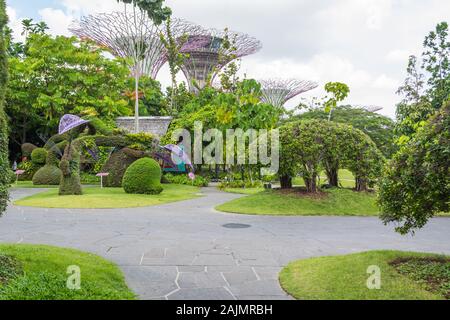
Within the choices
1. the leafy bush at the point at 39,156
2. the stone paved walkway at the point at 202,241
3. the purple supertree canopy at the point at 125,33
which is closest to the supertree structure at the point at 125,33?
the purple supertree canopy at the point at 125,33

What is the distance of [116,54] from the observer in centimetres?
3853

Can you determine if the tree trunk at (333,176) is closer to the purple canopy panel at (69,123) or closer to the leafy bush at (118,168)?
the leafy bush at (118,168)

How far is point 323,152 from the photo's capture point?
46.4 ft

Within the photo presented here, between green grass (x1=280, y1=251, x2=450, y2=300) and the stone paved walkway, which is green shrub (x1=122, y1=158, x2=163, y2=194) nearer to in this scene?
the stone paved walkway

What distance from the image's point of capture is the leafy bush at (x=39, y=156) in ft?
82.6

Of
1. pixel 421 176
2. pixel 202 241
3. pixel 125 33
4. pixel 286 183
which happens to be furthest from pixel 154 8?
pixel 421 176

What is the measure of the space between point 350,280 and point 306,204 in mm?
8515

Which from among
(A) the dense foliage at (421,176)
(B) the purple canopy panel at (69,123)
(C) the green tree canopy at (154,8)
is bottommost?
(A) the dense foliage at (421,176)

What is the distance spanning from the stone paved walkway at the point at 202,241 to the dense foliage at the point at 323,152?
2.84m

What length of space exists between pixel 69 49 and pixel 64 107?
167 inches

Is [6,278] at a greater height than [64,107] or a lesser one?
lesser

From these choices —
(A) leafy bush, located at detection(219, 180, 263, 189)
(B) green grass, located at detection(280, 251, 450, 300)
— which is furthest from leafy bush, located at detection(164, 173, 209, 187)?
(B) green grass, located at detection(280, 251, 450, 300)
